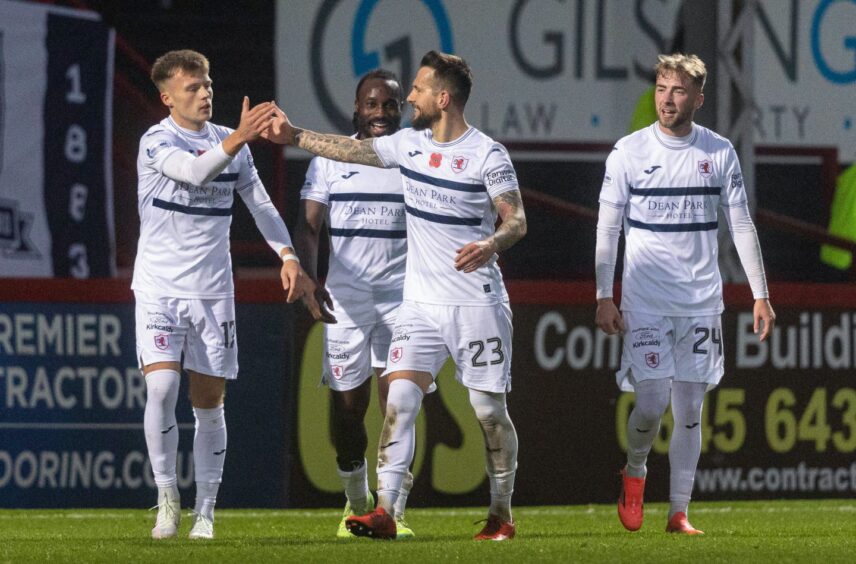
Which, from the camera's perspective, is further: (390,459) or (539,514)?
(539,514)

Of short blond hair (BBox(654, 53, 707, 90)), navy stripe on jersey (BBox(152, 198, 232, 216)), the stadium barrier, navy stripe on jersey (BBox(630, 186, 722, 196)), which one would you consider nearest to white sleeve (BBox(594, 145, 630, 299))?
navy stripe on jersey (BBox(630, 186, 722, 196))

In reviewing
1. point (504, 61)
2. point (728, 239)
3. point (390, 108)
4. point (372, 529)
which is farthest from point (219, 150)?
point (504, 61)

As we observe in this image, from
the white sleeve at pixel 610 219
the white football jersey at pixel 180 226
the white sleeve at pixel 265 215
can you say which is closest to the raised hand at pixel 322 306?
the white sleeve at pixel 265 215

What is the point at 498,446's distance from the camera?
764 cm

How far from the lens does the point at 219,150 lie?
24.5 ft

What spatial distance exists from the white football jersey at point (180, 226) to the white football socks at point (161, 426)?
36 centimetres

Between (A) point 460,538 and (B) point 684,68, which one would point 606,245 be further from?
(A) point 460,538

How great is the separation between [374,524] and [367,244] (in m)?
1.65

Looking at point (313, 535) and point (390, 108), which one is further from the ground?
point (390, 108)

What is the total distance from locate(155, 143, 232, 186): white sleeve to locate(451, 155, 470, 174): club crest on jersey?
884mm

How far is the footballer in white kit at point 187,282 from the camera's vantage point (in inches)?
305

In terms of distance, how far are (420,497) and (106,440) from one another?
1.72 m

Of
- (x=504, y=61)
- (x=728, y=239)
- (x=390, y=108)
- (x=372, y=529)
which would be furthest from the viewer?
(x=504, y=61)

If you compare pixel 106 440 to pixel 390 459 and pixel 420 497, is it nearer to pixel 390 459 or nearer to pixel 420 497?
pixel 420 497
